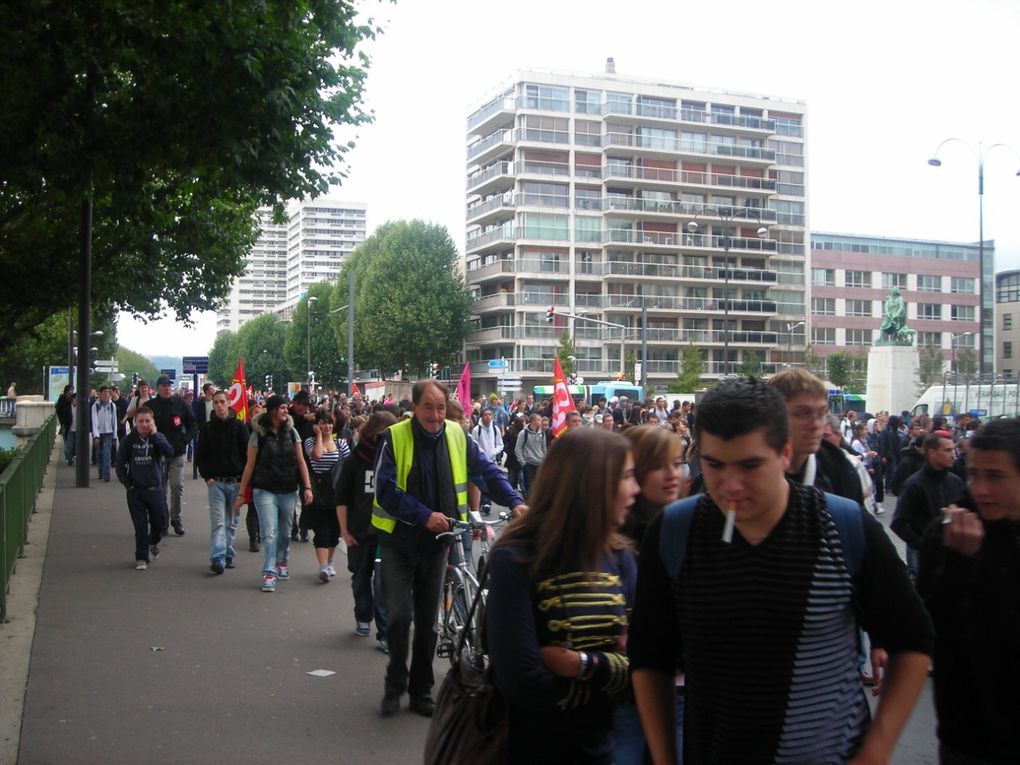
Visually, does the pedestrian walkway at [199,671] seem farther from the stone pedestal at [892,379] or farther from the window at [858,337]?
the window at [858,337]

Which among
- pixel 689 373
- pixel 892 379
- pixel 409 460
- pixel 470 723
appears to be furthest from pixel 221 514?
pixel 689 373

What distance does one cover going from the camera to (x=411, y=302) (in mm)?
73312

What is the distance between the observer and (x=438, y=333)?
2916 inches

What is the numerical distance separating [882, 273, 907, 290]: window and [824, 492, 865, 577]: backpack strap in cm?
9325

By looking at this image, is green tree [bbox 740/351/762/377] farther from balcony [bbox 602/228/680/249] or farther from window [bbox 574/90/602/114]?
window [bbox 574/90/602/114]

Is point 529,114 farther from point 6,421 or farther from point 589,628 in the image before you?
point 589,628

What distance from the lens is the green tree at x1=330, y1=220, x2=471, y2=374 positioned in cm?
7319

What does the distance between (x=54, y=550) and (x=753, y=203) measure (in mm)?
77502

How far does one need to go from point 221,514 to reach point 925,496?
284 inches

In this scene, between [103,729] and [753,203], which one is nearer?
[103,729]

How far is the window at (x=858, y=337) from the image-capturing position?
88938 millimetres

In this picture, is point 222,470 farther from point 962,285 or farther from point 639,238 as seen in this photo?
point 962,285

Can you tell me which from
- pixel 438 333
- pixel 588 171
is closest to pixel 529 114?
pixel 588 171

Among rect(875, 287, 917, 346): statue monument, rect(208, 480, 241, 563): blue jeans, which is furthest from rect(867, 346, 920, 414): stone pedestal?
rect(208, 480, 241, 563): blue jeans
